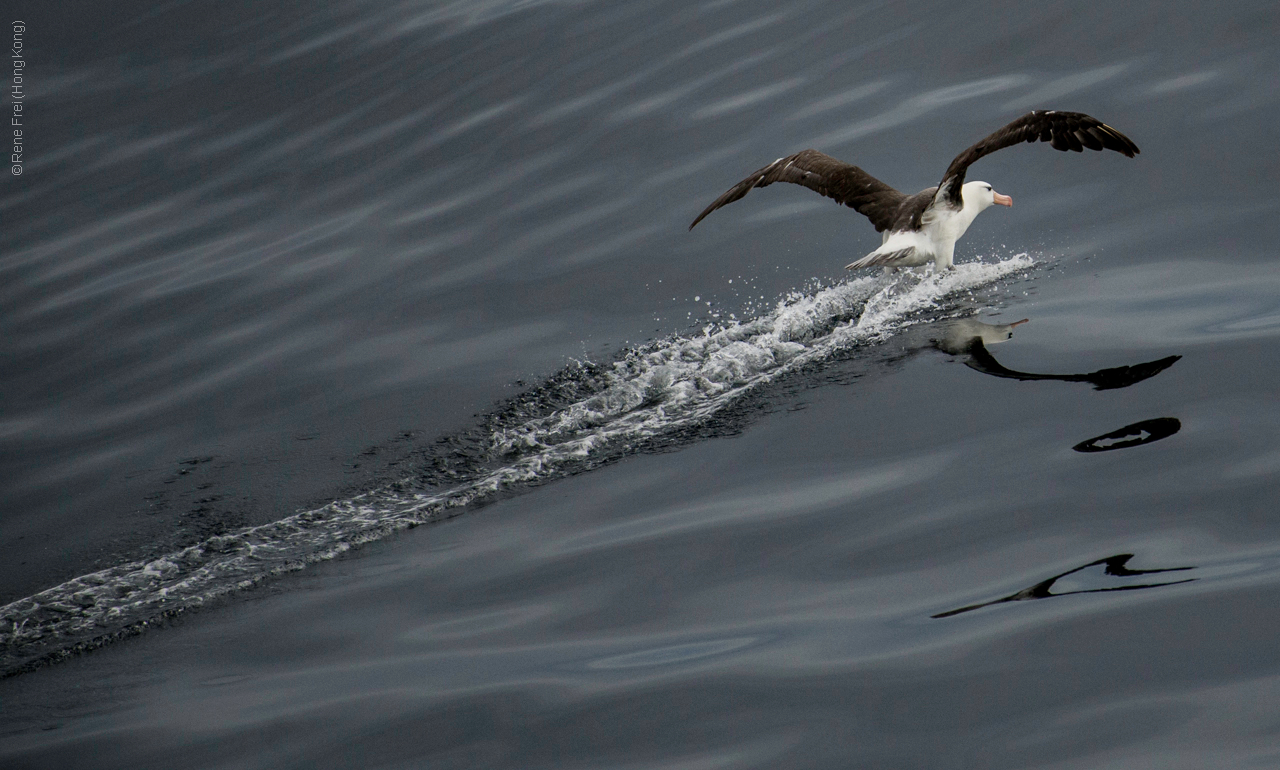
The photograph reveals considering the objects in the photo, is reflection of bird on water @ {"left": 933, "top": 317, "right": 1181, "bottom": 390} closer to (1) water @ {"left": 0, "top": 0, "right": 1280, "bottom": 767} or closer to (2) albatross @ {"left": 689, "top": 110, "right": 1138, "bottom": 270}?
(1) water @ {"left": 0, "top": 0, "right": 1280, "bottom": 767}

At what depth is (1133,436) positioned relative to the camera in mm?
5703

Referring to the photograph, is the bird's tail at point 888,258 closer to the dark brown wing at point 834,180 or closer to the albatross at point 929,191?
the albatross at point 929,191

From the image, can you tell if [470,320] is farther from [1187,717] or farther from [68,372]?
[1187,717]

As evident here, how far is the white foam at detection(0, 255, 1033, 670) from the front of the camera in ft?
19.0

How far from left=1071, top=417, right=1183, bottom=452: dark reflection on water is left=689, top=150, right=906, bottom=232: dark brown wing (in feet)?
12.9

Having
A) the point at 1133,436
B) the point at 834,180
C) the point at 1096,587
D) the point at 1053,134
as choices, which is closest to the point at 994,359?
the point at 1133,436

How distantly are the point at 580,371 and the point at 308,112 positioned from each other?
8664 mm

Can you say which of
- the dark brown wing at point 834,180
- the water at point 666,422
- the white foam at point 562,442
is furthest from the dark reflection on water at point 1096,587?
the dark brown wing at point 834,180

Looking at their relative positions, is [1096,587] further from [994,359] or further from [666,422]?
[666,422]

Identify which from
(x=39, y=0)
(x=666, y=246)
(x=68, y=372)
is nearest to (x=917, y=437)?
(x=666, y=246)

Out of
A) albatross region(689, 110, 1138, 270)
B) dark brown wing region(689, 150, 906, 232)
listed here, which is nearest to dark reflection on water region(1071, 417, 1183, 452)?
albatross region(689, 110, 1138, 270)

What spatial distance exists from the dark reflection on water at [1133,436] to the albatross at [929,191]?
291 cm

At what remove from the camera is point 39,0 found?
2052cm

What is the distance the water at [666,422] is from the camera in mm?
4430
